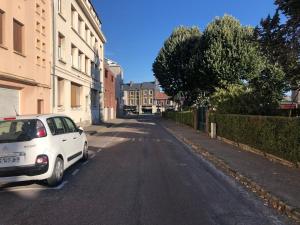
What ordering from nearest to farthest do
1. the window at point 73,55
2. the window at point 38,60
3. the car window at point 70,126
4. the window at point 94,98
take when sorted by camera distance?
the car window at point 70,126 < the window at point 38,60 < the window at point 73,55 < the window at point 94,98

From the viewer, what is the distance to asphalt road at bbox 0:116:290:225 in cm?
600

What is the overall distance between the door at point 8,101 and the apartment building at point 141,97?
367 feet

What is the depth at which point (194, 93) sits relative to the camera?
143 ft

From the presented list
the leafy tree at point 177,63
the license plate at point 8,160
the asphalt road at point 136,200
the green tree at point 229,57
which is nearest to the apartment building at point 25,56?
the asphalt road at point 136,200

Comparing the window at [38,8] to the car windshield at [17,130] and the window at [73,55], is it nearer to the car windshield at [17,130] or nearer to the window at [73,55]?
the window at [73,55]

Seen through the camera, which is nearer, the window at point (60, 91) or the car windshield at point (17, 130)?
the car windshield at point (17, 130)

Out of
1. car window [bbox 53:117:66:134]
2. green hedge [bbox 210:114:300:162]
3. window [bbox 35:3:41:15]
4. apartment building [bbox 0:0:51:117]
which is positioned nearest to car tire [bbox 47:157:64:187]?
car window [bbox 53:117:66:134]

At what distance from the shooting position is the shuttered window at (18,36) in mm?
17766

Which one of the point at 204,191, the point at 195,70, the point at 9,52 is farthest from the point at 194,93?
the point at 204,191

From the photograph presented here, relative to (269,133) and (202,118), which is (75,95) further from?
(269,133)

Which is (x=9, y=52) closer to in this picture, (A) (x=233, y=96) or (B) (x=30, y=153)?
(B) (x=30, y=153)

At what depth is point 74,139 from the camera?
414 inches

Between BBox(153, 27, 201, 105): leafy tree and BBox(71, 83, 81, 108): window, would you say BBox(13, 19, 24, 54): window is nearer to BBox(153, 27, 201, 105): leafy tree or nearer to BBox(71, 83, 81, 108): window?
BBox(71, 83, 81, 108): window

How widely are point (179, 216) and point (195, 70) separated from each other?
3177 cm
